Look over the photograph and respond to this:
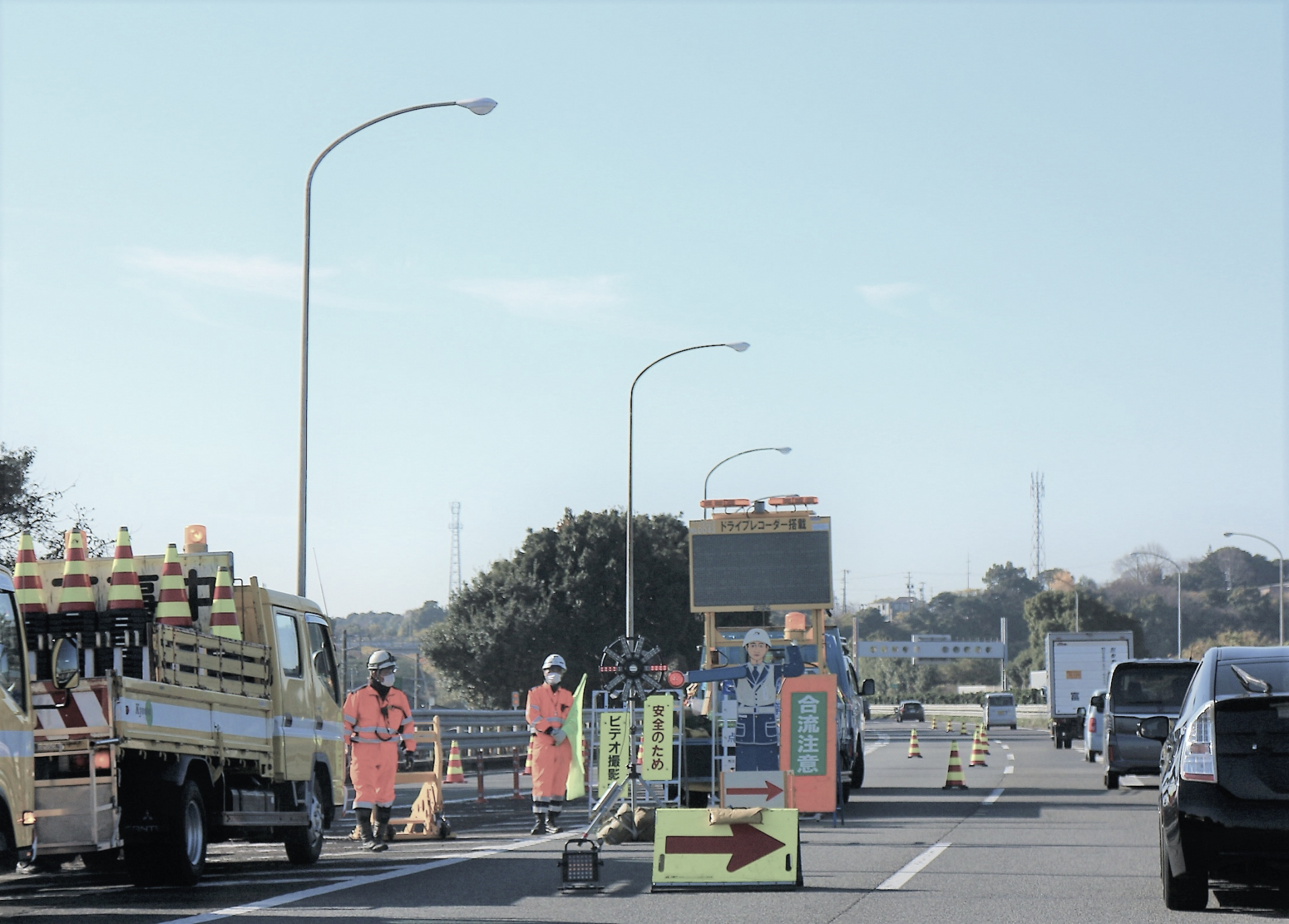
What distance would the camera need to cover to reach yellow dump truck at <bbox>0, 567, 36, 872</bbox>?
33.2ft

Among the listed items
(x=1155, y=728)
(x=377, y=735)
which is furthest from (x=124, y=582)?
(x=1155, y=728)

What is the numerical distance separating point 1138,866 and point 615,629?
174 ft

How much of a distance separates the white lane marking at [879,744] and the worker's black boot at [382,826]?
94.6ft

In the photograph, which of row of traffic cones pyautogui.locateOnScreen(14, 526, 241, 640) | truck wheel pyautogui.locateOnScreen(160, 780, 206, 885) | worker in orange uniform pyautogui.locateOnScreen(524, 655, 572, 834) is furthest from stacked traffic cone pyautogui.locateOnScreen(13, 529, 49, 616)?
worker in orange uniform pyautogui.locateOnScreen(524, 655, 572, 834)

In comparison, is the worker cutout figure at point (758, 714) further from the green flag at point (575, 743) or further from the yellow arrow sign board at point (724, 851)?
the green flag at point (575, 743)

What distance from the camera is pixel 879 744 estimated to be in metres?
55.5

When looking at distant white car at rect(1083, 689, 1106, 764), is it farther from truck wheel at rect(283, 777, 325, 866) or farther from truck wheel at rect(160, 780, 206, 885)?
truck wheel at rect(160, 780, 206, 885)

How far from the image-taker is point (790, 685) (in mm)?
14727

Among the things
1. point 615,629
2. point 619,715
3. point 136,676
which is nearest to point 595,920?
point 136,676

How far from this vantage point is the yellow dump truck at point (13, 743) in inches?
399

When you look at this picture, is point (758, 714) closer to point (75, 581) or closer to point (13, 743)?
point (75, 581)

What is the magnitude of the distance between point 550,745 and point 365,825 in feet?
6.45

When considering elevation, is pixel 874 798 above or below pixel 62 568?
below

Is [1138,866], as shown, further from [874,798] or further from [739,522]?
[739,522]
